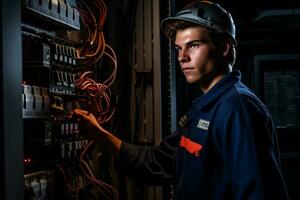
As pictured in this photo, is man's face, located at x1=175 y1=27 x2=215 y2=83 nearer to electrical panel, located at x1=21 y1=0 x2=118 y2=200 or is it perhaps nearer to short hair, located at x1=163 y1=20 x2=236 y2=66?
short hair, located at x1=163 y1=20 x2=236 y2=66

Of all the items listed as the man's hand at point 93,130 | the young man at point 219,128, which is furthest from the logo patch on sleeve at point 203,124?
the man's hand at point 93,130

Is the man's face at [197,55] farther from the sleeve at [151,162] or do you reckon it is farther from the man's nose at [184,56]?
the sleeve at [151,162]

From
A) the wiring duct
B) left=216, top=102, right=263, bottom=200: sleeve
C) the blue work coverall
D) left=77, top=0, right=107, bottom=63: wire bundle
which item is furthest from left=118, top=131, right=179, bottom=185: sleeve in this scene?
left=216, top=102, right=263, bottom=200: sleeve

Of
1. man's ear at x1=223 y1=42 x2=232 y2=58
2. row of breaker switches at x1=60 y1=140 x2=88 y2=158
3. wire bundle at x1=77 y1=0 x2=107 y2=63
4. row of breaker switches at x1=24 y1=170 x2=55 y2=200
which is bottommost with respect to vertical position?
row of breaker switches at x1=24 y1=170 x2=55 y2=200

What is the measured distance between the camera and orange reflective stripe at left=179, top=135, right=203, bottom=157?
5.68 ft

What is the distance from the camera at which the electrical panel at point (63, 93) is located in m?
1.86

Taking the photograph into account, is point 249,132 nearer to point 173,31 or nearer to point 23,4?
point 173,31

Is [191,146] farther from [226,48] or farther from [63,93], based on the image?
[63,93]

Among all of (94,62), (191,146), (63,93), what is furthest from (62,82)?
(191,146)

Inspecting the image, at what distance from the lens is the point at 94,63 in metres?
2.45

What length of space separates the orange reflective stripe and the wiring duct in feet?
2.15

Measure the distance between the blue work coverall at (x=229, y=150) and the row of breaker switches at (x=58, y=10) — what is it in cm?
76

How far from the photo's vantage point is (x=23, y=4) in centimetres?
167

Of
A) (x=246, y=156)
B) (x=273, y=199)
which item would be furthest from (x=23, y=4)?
(x=273, y=199)
